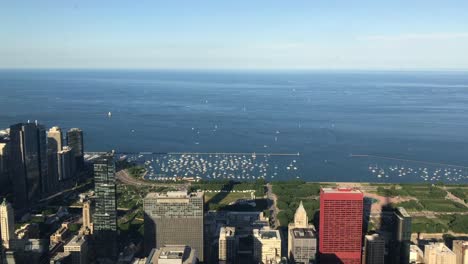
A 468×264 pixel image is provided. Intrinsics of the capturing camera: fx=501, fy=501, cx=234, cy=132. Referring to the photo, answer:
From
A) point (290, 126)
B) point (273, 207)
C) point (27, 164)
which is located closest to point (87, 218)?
point (27, 164)

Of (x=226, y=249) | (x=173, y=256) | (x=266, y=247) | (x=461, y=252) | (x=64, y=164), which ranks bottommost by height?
(x=226, y=249)

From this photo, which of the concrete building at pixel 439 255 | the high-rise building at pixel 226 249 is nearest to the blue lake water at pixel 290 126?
the concrete building at pixel 439 255

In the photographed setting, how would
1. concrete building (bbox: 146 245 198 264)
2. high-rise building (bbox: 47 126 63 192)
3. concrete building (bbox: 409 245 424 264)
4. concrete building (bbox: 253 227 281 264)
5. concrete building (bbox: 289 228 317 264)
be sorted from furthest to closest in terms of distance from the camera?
high-rise building (bbox: 47 126 63 192)
concrete building (bbox: 409 245 424 264)
concrete building (bbox: 253 227 281 264)
concrete building (bbox: 289 228 317 264)
concrete building (bbox: 146 245 198 264)

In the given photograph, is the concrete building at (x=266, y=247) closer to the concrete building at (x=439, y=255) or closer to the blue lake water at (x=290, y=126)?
the concrete building at (x=439, y=255)

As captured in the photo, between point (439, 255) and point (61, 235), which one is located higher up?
point (439, 255)

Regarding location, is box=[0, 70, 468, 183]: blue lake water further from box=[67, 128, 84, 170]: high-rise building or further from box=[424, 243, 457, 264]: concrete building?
box=[424, 243, 457, 264]: concrete building

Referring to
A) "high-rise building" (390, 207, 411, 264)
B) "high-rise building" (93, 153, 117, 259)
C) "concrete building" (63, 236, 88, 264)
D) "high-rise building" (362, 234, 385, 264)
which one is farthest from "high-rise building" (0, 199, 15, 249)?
"high-rise building" (390, 207, 411, 264)

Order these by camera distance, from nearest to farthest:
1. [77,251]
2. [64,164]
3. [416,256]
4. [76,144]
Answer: [77,251], [416,256], [64,164], [76,144]

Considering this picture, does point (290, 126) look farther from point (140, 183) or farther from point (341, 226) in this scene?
point (341, 226)
